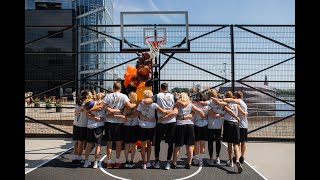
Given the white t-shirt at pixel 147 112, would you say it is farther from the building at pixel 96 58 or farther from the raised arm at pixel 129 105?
the building at pixel 96 58

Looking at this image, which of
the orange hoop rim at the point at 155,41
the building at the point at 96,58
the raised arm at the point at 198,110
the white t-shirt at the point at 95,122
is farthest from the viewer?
the building at the point at 96,58

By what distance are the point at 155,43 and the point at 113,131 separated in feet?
12.1

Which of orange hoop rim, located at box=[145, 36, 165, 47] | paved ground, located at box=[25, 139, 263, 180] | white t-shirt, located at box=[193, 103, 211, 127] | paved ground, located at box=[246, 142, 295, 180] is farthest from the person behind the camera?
orange hoop rim, located at box=[145, 36, 165, 47]

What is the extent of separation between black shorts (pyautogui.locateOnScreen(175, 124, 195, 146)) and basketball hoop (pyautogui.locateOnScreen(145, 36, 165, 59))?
295 cm

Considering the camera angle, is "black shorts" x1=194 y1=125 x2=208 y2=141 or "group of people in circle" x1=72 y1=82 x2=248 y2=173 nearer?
"group of people in circle" x1=72 y1=82 x2=248 y2=173

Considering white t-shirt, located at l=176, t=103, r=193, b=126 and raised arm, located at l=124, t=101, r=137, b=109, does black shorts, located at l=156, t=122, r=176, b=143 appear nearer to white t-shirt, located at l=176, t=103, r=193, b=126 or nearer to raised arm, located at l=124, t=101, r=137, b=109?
white t-shirt, located at l=176, t=103, r=193, b=126

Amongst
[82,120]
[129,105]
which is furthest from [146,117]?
[82,120]

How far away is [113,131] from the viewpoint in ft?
20.9

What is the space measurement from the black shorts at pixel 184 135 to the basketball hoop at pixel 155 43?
295 cm

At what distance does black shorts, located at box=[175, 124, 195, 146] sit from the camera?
6.34m

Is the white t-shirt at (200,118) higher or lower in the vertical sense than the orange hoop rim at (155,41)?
lower

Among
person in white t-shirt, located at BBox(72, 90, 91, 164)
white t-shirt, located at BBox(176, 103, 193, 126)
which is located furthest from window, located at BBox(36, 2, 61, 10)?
white t-shirt, located at BBox(176, 103, 193, 126)

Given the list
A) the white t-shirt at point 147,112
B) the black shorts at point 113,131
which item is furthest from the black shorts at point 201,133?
the black shorts at point 113,131

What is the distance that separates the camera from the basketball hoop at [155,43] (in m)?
8.59
